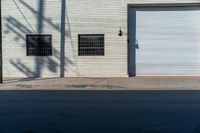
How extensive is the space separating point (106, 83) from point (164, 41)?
5.00 meters

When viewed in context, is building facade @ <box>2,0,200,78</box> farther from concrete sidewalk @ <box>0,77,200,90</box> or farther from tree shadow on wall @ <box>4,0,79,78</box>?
concrete sidewalk @ <box>0,77,200,90</box>

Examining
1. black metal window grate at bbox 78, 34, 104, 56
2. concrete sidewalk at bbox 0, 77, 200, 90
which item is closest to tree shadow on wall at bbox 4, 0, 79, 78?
black metal window grate at bbox 78, 34, 104, 56

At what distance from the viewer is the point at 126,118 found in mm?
12586

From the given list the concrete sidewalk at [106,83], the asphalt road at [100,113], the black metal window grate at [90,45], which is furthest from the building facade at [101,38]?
the asphalt road at [100,113]

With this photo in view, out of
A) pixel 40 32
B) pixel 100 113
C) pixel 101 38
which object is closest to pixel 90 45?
pixel 101 38

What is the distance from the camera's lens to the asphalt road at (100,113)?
11.2 m

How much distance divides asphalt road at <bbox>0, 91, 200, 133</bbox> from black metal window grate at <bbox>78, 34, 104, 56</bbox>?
8936mm

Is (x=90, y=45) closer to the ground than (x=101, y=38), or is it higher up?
closer to the ground

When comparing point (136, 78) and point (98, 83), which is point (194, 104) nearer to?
point (98, 83)

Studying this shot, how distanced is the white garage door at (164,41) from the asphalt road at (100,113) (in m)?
8.73

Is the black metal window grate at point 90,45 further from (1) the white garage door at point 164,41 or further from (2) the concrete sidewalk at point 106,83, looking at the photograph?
(2) the concrete sidewalk at point 106,83

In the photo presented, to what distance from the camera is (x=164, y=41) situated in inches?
1078

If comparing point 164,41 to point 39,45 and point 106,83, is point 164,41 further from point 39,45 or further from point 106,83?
point 39,45

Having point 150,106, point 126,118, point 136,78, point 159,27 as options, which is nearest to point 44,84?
point 136,78
